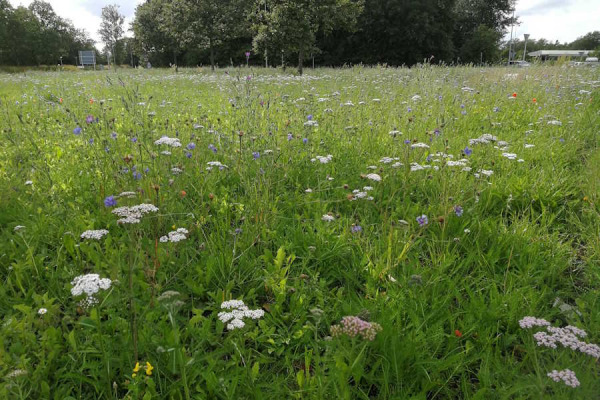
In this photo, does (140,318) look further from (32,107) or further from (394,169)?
(32,107)

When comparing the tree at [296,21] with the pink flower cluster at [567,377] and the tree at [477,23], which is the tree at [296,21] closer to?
the pink flower cluster at [567,377]

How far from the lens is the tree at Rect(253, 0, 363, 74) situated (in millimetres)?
17172

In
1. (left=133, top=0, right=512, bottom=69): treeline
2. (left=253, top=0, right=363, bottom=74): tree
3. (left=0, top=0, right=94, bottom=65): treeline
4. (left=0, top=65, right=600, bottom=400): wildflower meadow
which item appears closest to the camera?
(left=0, top=65, right=600, bottom=400): wildflower meadow

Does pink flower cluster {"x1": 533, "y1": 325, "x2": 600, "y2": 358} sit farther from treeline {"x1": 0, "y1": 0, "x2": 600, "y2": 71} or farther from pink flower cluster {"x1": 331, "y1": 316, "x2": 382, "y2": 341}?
treeline {"x1": 0, "y1": 0, "x2": 600, "y2": 71}

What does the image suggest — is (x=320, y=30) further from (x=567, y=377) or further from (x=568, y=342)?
(x=567, y=377)

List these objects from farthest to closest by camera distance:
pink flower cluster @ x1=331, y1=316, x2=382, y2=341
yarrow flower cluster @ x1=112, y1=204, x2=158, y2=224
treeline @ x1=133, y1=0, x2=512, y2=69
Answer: treeline @ x1=133, y1=0, x2=512, y2=69, yarrow flower cluster @ x1=112, y1=204, x2=158, y2=224, pink flower cluster @ x1=331, y1=316, x2=382, y2=341

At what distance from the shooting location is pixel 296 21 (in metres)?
17.4

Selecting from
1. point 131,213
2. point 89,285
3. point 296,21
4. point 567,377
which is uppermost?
point 296,21

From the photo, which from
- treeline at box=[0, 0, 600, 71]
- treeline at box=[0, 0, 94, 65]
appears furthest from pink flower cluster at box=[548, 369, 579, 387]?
treeline at box=[0, 0, 94, 65]

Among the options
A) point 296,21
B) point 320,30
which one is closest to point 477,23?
point 320,30

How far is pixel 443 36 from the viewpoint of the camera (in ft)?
129

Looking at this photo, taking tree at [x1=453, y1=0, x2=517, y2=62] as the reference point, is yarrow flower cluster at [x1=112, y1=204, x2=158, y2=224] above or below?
below

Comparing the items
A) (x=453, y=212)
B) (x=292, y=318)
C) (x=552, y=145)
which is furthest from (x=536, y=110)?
(x=292, y=318)

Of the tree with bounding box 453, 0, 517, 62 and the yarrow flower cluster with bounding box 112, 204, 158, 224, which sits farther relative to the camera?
the tree with bounding box 453, 0, 517, 62
